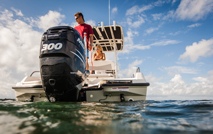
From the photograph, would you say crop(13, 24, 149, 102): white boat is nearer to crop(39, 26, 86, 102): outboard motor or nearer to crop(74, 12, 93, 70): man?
crop(39, 26, 86, 102): outboard motor

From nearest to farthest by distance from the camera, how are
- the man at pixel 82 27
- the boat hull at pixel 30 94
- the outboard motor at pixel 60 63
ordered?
1. the outboard motor at pixel 60 63
2. the man at pixel 82 27
3. the boat hull at pixel 30 94

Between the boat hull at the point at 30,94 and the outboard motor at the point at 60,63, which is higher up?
the outboard motor at the point at 60,63

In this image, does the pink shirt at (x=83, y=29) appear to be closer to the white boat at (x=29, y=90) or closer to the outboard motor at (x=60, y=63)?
the outboard motor at (x=60, y=63)

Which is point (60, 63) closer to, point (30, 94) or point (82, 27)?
point (82, 27)

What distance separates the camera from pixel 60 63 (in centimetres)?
253

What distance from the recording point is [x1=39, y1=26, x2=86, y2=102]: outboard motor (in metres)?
2.54

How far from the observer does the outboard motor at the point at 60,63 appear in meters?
2.54

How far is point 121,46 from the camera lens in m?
9.31

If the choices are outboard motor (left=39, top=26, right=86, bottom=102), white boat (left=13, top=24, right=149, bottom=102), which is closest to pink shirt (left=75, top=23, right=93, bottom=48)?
outboard motor (left=39, top=26, right=86, bottom=102)

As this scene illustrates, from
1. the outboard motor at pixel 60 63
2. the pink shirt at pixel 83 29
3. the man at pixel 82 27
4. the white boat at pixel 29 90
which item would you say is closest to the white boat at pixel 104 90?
the white boat at pixel 29 90

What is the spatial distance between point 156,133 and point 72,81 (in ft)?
6.83

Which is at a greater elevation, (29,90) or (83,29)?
(83,29)

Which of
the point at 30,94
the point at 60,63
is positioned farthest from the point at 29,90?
the point at 60,63

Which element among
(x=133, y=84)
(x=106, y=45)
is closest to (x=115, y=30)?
(x=106, y=45)
